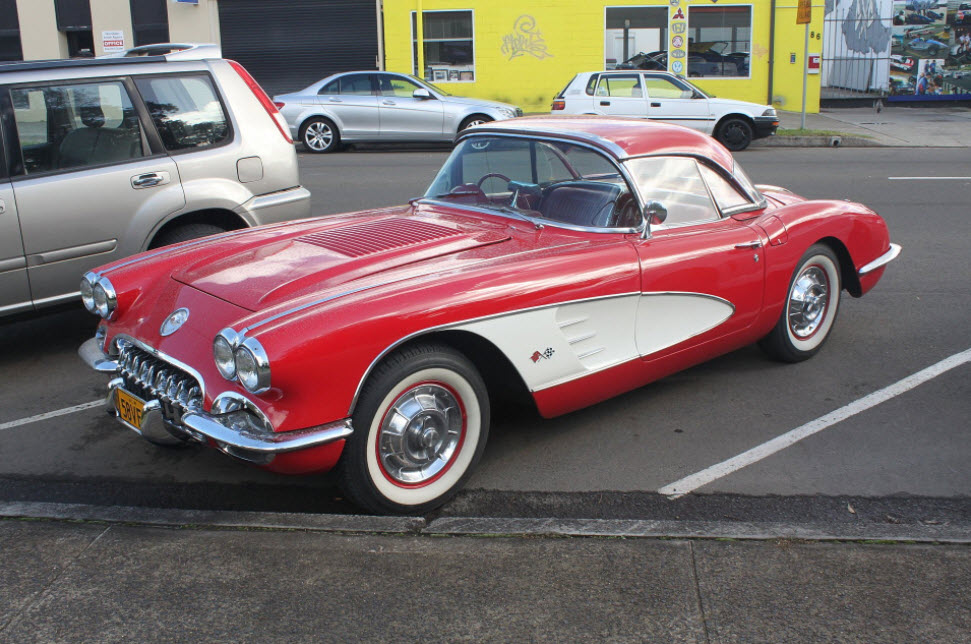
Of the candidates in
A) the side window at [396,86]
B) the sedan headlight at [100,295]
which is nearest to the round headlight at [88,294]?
the sedan headlight at [100,295]

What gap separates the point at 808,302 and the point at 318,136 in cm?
1305

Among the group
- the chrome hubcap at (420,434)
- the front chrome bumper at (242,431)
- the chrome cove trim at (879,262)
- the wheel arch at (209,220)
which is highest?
the wheel arch at (209,220)

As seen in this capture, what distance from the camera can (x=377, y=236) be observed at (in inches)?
177

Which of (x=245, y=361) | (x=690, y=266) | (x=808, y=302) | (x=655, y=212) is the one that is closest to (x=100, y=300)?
(x=245, y=361)

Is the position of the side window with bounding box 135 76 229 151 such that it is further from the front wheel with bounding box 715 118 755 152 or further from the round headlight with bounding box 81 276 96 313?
the front wheel with bounding box 715 118 755 152

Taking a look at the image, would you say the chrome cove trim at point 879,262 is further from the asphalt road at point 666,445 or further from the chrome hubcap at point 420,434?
the chrome hubcap at point 420,434

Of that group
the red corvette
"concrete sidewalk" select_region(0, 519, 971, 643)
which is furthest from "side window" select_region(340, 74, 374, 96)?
"concrete sidewalk" select_region(0, 519, 971, 643)

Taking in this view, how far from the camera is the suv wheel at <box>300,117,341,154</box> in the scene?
55.9 ft

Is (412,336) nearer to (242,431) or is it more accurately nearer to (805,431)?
(242,431)

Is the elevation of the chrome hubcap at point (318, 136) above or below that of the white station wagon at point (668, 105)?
below

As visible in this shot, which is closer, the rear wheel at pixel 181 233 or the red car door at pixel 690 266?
the red car door at pixel 690 266

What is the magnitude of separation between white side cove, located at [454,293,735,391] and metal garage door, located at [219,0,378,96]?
20.6 meters

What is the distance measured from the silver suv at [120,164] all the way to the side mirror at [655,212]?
287 cm

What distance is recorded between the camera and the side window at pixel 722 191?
16.5ft
